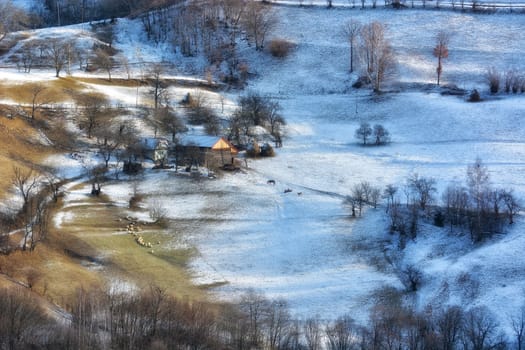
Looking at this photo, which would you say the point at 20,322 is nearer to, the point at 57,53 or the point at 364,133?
the point at 364,133

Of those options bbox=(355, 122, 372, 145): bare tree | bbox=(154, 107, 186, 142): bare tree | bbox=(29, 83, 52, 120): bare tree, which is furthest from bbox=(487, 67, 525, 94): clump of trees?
bbox=(29, 83, 52, 120): bare tree

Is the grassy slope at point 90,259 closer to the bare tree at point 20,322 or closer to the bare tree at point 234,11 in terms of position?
the bare tree at point 20,322

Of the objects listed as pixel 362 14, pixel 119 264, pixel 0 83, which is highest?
pixel 362 14

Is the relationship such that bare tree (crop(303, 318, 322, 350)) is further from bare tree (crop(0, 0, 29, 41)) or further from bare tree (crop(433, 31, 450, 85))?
bare tree (crop(0, 0, 29, 41))

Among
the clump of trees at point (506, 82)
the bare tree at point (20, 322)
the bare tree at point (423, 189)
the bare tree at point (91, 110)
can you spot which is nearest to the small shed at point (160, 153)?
the bare tree at point (91, 110)

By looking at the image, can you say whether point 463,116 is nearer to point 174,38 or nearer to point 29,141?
point 29,141

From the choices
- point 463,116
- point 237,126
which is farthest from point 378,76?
point 237,126
